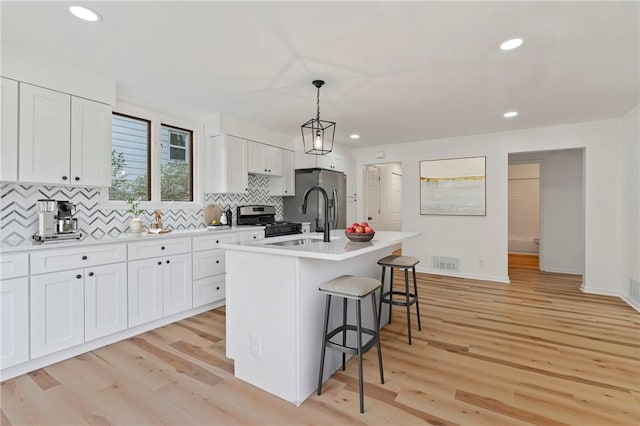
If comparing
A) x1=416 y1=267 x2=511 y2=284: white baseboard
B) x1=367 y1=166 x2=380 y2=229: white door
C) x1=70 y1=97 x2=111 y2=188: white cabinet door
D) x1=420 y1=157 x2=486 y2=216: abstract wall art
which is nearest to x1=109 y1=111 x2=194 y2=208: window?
x1=70 y1=97 x2=111 y2=188: white cabinet door

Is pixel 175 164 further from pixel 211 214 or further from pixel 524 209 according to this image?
pixel 524 209

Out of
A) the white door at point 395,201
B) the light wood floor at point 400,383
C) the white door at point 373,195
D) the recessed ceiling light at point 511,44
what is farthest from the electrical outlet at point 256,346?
the white door at point 395,201

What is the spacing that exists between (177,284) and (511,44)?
367 cm

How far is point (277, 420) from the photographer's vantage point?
5.85ft

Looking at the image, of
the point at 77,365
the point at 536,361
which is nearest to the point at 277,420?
the point at 77,365

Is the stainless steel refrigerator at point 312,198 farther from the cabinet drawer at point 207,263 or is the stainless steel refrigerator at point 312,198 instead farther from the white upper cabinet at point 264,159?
the cabinet drawer at point 207,263

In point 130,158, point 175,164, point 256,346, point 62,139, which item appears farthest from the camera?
point 175,164

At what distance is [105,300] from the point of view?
2.73 m

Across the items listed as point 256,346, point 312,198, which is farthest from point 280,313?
point 312,198

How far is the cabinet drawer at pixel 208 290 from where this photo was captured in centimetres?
353

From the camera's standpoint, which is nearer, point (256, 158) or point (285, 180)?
point (256, 158)

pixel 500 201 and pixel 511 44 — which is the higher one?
pixel 511 44

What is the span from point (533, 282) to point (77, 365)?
593 cm

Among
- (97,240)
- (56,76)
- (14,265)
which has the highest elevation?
(56,76)
